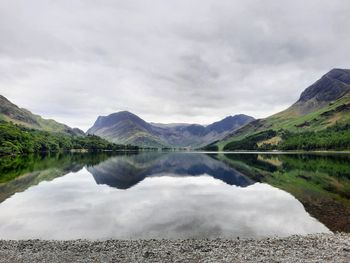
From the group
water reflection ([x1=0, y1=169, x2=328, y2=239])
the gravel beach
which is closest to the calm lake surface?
water reflection ([x1=0, y1=169, x2=328, y2=239])

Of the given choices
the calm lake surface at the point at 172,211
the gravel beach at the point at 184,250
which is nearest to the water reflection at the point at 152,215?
the calm lake surface at the point at 172,211

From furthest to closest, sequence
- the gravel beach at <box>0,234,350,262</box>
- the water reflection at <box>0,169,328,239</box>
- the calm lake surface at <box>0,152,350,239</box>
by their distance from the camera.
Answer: the calm lake surface at <box>0,152,350,239</box> → the water reflection at <box>0,169,328,239</box> → the gravel beach at <box>0,234,350,262</box>

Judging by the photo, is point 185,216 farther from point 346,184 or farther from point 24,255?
point 346,184

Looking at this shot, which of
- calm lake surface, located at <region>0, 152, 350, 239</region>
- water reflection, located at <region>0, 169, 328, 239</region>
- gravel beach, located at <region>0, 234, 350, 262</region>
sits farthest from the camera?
calm lake surface, located at <region>0, 152, 350, 239</region>

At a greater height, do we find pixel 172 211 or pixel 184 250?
pixel 184 250

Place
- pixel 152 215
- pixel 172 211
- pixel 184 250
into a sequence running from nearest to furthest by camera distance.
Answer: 1. pixel 184 250
2. pixel 152 215
3. pixel 172 211

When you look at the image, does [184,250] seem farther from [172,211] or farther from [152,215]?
[172,211]

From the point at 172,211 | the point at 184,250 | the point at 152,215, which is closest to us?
the point at 184,250

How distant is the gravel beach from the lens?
26281mm

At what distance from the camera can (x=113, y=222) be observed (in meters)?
42.1

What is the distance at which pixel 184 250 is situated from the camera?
28.9 metres

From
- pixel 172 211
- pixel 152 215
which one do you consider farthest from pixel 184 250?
pixel 172 211

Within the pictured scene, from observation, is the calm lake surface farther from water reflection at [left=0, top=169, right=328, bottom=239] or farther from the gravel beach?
the gravel beach

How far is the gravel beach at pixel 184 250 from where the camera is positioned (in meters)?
26.3
